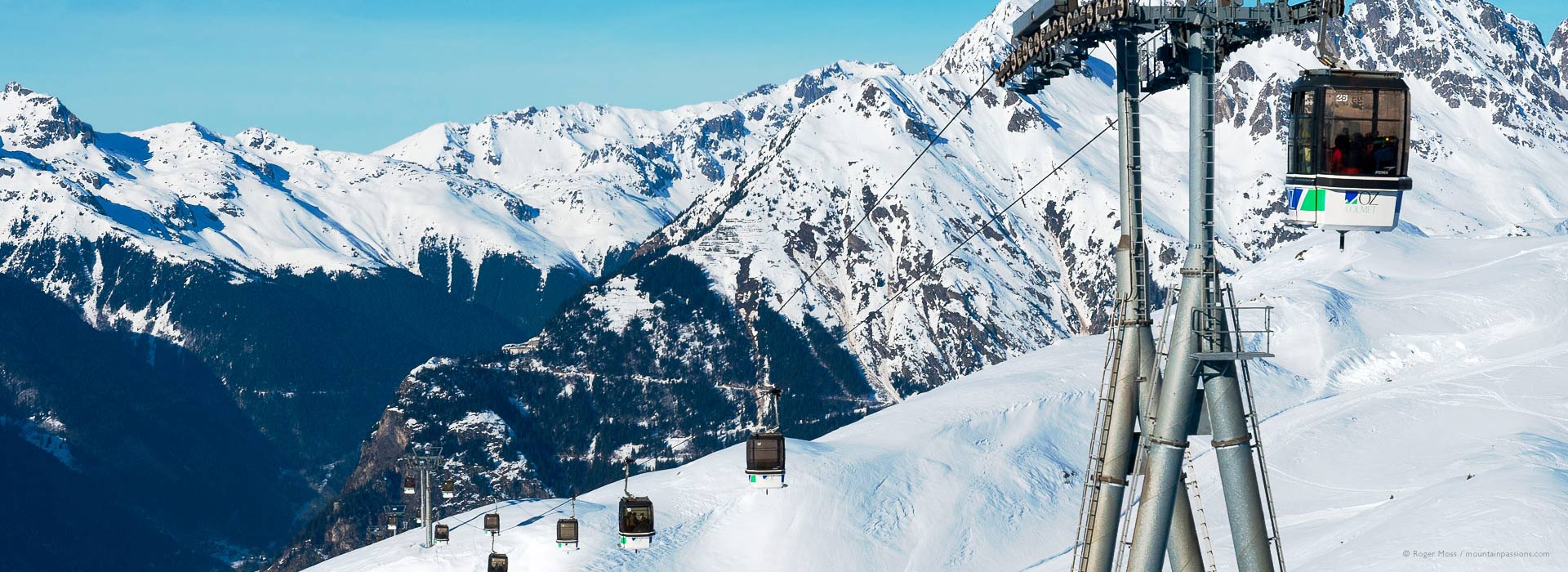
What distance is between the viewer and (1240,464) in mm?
40438

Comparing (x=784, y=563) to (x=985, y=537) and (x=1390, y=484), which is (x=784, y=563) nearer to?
(x=985, y=537)

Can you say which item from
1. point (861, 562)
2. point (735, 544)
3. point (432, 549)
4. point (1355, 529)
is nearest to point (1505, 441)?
point (1355, 529)

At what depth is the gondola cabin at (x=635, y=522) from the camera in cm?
9000

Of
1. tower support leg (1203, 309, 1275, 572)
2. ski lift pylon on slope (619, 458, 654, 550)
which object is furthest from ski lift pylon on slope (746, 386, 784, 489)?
tower support leg (1203, 309, 1275, 572)

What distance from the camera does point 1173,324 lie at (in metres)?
43.6

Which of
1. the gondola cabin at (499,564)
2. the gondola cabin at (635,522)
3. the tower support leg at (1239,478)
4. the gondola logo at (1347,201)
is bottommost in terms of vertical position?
the gondola cabin at (499,564)

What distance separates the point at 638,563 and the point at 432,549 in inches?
758

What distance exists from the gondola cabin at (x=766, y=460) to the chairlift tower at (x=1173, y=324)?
69.1ft

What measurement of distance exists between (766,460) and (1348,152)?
105 feet

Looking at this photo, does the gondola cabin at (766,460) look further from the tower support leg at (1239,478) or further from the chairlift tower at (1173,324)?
the tower support leg at (1239,478)

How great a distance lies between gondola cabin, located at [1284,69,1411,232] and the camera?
3944 centimetres

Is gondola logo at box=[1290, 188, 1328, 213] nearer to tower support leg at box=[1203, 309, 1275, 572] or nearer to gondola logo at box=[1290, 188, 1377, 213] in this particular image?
gondola logo at box=[1290, 188, 1377, 213]

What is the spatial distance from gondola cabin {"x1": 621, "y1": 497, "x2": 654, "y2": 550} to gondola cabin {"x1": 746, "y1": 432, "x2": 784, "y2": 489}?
22312mm

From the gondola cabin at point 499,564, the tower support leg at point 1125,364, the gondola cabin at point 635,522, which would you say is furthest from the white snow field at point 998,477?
the tower support leg at point 1125,364
